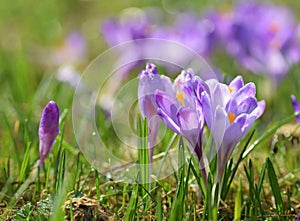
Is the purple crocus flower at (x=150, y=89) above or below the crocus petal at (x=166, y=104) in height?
above

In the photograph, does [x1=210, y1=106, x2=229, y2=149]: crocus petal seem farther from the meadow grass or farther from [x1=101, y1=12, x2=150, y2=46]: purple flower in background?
[x1=101, y1=12, x2=150, y2=46]: purple flower in background

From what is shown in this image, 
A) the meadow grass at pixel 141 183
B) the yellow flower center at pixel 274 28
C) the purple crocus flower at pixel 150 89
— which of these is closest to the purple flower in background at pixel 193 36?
the yellow flower center at pixel 274 28

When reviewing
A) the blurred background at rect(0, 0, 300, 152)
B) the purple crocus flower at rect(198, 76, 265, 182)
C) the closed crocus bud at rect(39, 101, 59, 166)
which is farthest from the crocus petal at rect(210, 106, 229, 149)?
the blurred background at rect(0, 0, 300, 152)

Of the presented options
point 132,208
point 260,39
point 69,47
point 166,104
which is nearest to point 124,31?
point 69,47

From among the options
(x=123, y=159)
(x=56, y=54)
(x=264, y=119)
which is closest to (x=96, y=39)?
(x=56, y=54)

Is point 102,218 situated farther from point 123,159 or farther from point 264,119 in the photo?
point 264,119

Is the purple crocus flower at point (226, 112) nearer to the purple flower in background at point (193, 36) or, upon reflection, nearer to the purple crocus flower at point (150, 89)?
the purple crocus flower at point (150, 89)
